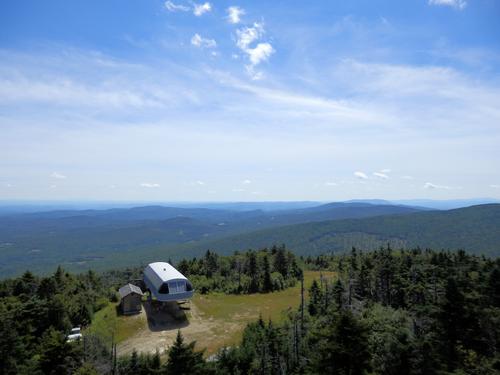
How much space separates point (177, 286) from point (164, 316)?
4098 mm

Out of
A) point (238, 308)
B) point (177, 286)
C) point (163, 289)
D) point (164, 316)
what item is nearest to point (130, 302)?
point (164, 316)

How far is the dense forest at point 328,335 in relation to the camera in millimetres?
19953

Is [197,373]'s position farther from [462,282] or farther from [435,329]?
[462,282]

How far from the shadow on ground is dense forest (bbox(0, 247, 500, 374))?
6.84 meters

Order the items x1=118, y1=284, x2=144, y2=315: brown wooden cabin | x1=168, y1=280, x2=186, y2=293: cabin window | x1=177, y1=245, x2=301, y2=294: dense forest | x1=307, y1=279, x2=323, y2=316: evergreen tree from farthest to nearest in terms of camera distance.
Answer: x1=177, y1=245, x2=301, y2=294: dense forest, x1=307, y1=279, x2=323, y2=316: evergreen tree, x1=118, y1=284, x2=144, y2=315: brown wooden cabin, x1=168, y1=280, x2=186, y2=293: cabin window

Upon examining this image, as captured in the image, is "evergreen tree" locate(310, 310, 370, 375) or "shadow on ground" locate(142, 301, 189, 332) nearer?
"evergreen tree" locate(310, 310, 370, 375)

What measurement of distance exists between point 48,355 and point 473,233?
226 metres

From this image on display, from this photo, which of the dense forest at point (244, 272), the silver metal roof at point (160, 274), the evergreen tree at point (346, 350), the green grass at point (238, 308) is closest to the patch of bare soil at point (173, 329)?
the green grass at point (238, 308)

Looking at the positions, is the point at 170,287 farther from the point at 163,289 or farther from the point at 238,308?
the point at 238,308

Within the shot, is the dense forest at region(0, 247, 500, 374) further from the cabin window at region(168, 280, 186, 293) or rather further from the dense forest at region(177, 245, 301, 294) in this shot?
the dense forest at region(177, 245, 301, 294)

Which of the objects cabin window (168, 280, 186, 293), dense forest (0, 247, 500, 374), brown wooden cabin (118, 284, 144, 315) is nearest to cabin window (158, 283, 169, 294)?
cabin window (168, 280, 186, 293)

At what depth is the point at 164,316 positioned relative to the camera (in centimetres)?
4162

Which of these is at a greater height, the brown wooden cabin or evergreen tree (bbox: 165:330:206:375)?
evergreen tree (bbox: 165:330:206:375)

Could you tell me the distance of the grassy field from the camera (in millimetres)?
34594
